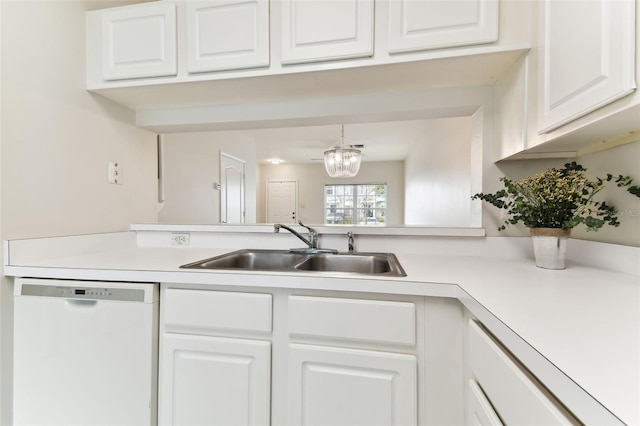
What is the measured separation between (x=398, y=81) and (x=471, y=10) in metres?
0.36

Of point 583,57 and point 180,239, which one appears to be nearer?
point 583,57

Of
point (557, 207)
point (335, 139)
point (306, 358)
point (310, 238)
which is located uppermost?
point (335, 139)

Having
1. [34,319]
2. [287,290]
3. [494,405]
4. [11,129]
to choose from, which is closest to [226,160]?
[11,129]

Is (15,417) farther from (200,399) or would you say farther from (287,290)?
(287,290)

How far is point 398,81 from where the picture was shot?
4.26 feet

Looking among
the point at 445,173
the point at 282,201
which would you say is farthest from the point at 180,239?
the point at 282,201

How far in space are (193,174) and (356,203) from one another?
4.60m

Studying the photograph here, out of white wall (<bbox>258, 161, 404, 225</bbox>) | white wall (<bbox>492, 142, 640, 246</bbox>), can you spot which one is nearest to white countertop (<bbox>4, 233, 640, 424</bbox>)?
white wall (<bbox>492, 142, 640, 246</bbox>)

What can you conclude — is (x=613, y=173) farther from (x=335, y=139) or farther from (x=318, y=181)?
(x=318, y=181)

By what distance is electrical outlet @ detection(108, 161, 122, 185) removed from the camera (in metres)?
1.52

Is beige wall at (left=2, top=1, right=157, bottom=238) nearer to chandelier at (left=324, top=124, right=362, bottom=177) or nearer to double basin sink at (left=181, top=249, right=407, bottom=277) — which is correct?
Answer: double basin sink at (left=181, top=249, right=407, bottom=277)

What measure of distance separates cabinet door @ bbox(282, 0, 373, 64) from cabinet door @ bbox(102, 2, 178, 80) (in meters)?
0.58

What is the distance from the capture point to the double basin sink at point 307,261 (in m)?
1.34

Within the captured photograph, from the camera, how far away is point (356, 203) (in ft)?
22.9
